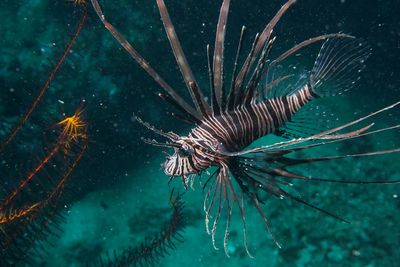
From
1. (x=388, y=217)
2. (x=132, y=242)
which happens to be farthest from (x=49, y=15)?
(x=388, y=217)

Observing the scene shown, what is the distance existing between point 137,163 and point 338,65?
19.6 ft

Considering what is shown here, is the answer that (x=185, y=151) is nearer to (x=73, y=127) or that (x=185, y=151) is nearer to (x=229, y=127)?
(x=229, y=127)

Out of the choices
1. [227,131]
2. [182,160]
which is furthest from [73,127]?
[227,131]

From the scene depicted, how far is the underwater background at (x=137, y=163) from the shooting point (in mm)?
6543

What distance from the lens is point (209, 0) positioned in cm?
855

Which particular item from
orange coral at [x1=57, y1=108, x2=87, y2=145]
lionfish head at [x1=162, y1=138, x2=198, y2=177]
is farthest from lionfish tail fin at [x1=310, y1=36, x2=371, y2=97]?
orange coral at [x1=57, y1=108, x2=87, y2=145]

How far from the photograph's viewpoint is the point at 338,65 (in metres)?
3.68

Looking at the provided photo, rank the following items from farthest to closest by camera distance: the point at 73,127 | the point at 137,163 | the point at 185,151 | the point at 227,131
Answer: the point at 137,163
the point at 73,127
the point at 227,131
the point at 185,151

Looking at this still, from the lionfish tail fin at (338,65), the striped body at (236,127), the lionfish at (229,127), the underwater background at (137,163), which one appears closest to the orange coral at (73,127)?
the lionfish at (229,127)

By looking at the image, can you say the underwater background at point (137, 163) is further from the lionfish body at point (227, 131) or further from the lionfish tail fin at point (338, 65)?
the lionfish tail fin at point (338, 65)

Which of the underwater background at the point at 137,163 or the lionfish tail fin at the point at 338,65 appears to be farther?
the underwater background at the point at 137,163

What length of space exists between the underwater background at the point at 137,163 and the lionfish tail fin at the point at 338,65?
308 cm

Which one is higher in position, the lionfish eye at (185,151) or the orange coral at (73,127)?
the orange coral at (73,127)

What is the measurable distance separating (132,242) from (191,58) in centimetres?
453
